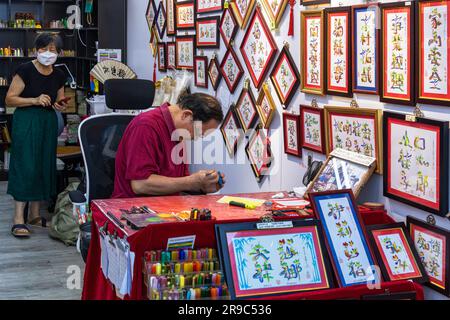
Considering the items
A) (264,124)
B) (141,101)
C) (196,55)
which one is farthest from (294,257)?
(196,55)

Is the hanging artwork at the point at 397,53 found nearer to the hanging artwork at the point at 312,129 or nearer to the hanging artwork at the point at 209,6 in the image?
the hanging artwork at the point at 312,129

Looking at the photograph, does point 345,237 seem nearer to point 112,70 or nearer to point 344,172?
point 344,172

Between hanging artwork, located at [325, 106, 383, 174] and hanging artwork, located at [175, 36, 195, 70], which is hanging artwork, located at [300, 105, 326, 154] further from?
hanging artwork, located at [175, 36, 195, 70]

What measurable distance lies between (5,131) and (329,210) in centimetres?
701

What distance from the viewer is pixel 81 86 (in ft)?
32.1

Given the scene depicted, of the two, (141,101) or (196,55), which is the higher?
(196,55)

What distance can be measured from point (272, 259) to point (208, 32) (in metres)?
2.97

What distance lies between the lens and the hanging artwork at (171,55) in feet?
20.5

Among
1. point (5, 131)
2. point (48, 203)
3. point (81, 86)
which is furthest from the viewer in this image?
point (81, 86)

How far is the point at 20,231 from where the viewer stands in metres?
6.28

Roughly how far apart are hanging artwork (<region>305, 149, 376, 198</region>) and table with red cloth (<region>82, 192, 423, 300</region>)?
0.46ft

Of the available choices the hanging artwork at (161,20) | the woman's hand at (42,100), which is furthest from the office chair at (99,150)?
the hanging artwork at (161,20)

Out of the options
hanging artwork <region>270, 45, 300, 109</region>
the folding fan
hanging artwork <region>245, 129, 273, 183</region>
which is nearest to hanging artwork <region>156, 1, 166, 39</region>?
the folding fan
